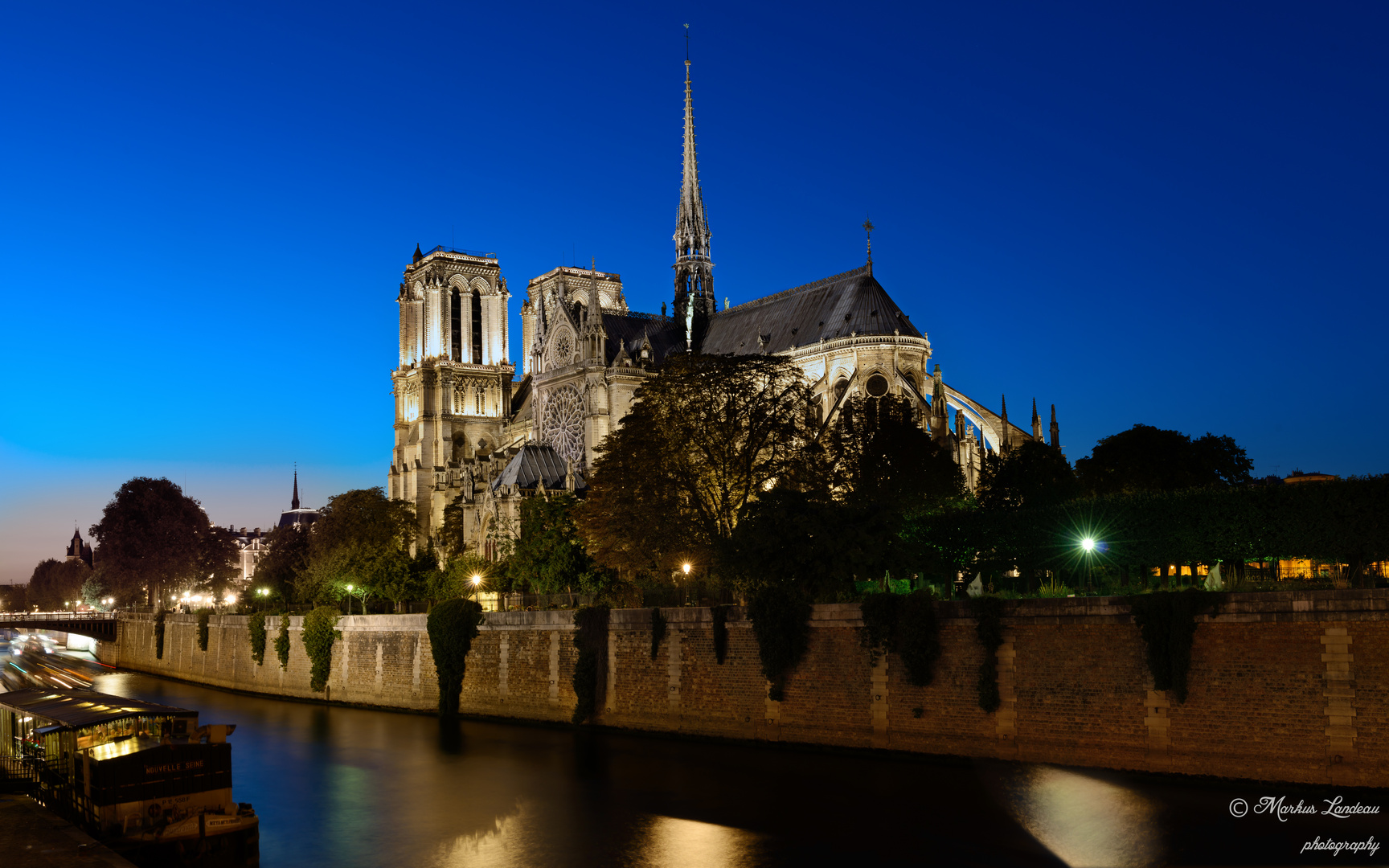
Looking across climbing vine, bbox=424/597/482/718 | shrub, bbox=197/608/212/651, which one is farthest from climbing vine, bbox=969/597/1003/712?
shrub, bbox=197/608/212/651

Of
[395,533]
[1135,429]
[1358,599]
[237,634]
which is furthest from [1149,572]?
[395,533]

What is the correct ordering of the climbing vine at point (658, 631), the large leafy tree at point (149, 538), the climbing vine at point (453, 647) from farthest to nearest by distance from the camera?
1. the large leafy tree at point (149, 538)
2. the climbing vine at point (453, 647)
3. the climbing vine at point (658, 631)

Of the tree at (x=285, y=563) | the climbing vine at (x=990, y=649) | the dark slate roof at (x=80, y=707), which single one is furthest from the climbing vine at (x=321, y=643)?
the climbing vine at (x=990, y=649)

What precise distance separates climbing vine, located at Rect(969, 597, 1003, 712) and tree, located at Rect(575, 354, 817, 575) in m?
14.0

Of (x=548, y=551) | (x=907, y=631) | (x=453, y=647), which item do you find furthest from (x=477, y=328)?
(x=907, y=631)

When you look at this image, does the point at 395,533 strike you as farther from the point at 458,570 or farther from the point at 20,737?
the point at 20,737

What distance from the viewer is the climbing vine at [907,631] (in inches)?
1032

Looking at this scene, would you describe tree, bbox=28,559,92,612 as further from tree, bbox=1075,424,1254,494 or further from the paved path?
the paved path

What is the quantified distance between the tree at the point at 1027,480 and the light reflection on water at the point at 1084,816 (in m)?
22.0

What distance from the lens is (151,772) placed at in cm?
2000

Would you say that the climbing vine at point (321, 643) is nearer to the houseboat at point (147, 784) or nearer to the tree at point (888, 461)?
the tree at point (888, 461)

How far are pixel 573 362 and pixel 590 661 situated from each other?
41.2 m

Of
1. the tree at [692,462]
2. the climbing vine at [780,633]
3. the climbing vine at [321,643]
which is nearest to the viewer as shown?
the climbing vine at [780,633]

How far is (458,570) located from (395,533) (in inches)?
796
